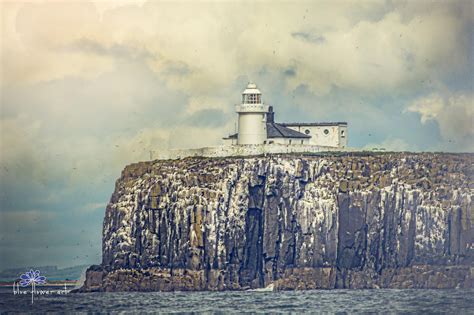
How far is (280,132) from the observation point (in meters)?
183

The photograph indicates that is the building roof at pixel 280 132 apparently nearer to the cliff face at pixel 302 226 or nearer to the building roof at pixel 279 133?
the building roof at pixel 279 133

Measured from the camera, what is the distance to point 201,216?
564ft

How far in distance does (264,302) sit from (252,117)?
3080cm

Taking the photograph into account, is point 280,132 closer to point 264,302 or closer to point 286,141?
point 286,141

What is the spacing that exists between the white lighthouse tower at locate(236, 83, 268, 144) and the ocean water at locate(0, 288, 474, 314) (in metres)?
19.4

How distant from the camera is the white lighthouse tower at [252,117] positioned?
17950 centimetres

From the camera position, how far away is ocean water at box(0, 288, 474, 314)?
479 feet

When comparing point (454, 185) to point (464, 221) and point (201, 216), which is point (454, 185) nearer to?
point (464, 221)

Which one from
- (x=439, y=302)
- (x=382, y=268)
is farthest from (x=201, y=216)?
(x=439, y=302)

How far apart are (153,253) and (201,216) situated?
6124 millimetres

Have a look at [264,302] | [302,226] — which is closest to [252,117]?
[302,226]

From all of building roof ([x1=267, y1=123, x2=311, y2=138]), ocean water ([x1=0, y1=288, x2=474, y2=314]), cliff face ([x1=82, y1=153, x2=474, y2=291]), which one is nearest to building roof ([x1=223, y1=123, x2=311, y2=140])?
building roof ([x1=267, y1=123, x2=311, y2=138])

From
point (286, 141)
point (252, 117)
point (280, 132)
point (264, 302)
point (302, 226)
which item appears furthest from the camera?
point (280, 132)

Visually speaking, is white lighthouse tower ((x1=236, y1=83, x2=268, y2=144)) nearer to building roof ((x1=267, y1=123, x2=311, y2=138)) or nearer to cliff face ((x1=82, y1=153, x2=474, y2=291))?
building roof ((x1=267, y1=123, x2=311, y2=138))
